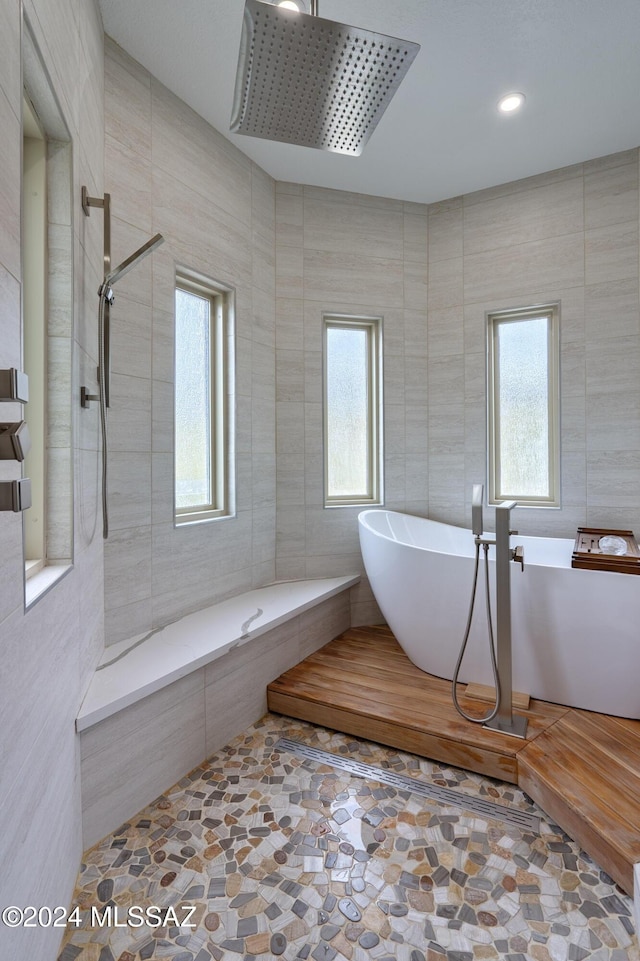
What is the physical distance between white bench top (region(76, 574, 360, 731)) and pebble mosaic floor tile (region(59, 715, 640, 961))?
17.0 inches

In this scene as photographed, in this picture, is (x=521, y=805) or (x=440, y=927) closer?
(x=440, y=927)

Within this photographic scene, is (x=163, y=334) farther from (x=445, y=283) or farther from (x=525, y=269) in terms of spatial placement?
(x=525, y=269)

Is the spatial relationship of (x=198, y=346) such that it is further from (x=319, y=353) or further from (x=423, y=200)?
(x=423, y=200)

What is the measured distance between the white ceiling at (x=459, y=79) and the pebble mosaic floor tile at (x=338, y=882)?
9.47ft

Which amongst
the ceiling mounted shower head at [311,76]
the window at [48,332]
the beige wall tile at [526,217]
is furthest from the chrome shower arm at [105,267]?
the beige wall tile at [526,217]

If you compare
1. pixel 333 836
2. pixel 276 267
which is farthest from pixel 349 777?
pixel 276 267

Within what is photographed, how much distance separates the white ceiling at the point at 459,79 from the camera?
196 cm

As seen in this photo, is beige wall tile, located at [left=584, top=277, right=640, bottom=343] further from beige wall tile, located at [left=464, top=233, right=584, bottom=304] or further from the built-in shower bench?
the built-in shower bench

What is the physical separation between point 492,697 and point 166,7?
3.04 meters

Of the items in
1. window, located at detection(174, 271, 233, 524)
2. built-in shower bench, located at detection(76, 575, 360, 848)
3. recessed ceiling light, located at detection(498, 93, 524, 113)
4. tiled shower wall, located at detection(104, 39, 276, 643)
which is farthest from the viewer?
window, located at detection(174, 271, 233, 524)

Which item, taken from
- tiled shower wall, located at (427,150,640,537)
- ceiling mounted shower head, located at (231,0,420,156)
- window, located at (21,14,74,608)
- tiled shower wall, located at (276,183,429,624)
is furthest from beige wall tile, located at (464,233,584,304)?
window, located at (21,14,74,608)

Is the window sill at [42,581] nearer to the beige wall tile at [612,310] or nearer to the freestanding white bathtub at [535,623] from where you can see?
the freestanding white bathtub at [535,623]

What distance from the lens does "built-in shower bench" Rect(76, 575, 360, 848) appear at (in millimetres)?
1565

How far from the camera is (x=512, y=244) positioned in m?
Answer: 3.15
